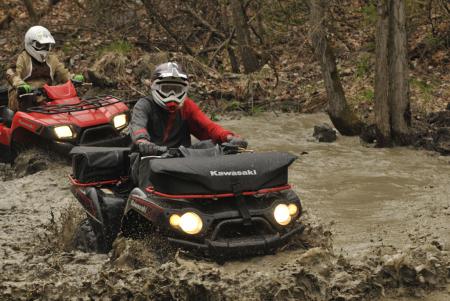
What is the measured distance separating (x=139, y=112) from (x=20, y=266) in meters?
1.60

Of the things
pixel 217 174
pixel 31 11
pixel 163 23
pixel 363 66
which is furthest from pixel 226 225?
pixel 31 11

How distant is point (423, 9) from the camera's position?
1630 cm

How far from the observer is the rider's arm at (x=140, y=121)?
6312 mm

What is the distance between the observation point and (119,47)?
16875mm

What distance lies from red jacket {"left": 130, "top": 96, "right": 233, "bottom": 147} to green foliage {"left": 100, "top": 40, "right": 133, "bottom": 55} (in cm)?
996

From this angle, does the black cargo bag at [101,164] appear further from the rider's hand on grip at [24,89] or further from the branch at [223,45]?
the branch at [223,45]

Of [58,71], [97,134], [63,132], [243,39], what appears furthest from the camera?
[243,39]

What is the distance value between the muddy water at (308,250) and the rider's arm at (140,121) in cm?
95

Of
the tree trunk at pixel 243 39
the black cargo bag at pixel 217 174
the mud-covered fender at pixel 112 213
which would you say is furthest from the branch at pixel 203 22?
the black cargo bag at pixel 217 174

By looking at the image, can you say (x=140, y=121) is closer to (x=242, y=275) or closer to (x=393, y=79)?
(x=242, y=275)

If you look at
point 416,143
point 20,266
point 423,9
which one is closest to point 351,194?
point 416,143

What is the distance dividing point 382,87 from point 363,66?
402 cm

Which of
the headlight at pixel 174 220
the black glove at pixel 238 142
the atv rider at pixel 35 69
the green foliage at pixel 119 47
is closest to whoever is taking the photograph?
the headlight at pixel 174 220

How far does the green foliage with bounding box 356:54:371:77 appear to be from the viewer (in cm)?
1541
